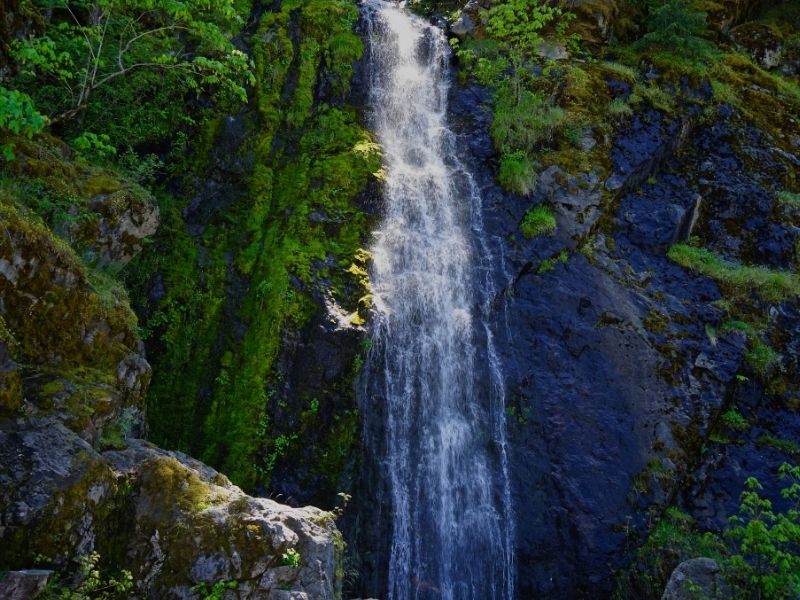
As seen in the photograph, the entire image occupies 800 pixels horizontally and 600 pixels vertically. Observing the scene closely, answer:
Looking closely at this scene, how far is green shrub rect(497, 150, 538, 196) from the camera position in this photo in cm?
1311

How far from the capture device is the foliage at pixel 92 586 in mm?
4697

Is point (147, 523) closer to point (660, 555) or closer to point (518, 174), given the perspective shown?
point (660, 555)

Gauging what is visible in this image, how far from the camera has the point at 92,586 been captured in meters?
4.90

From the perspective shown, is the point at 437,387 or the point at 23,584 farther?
the point at 437,387

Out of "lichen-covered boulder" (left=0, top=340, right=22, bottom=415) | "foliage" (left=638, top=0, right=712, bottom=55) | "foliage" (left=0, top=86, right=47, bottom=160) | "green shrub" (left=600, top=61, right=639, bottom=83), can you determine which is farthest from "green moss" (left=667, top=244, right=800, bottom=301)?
"lichen-covered boulder" (left=0, top=340, right=22, bottom=415)

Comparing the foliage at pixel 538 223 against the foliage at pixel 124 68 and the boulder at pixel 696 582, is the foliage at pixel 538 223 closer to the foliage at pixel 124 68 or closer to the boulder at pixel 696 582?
the foliage at pixel 124 68

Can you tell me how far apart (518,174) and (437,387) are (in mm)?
5688

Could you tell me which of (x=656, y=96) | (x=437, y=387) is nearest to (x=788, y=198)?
(x=656, y=96)

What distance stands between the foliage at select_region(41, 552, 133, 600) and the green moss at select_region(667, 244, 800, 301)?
39.6 feet

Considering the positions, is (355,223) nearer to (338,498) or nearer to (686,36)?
(338,498)

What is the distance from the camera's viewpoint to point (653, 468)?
400 inches

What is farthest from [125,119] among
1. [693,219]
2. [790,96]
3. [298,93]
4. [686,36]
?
[790,96]

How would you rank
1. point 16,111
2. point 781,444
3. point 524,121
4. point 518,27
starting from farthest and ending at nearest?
point 518,27
point 524,121
point 781,444
point 16,111

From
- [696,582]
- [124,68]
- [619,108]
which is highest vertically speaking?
[619,108]
